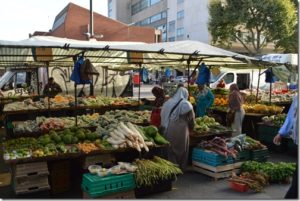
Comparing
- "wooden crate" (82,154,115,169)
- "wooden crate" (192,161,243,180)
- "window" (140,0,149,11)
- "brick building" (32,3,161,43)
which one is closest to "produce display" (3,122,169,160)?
"wooden crate" (82,154,115,169)

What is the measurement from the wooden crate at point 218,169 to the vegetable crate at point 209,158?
0.06m

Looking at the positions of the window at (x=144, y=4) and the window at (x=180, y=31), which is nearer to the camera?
the window at (x=180, y=31)

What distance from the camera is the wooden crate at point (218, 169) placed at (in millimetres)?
7129

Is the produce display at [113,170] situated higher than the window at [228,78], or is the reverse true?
the window at [228,78]

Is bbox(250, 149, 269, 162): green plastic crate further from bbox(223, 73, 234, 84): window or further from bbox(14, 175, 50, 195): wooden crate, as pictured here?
bbox(223, 73, 234, 84): window

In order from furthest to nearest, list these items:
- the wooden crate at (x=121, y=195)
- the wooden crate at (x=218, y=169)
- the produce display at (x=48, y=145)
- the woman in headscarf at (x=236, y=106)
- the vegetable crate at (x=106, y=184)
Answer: the woman in headscarf at (x=236, y=106), the wooden crate at (x=218, y=169), the produce display at (x=48, y=145), the wooden crate at (x=121, y=195), the vegetable crate at (x=106, y=184)

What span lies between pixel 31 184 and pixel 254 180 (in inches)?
150

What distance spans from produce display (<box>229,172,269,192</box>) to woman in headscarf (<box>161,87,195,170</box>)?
1.21 m

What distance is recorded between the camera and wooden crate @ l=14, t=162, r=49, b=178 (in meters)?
5.82

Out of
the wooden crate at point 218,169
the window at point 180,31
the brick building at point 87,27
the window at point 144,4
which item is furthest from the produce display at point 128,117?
the window at point 144,4

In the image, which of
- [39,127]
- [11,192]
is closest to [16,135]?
[39,127]

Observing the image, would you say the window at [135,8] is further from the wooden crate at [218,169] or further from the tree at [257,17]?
the wooden crate at [218,169]

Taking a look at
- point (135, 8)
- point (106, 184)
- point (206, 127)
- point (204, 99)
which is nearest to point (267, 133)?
point (204, 99)

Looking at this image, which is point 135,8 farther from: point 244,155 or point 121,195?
point 121,195
